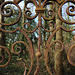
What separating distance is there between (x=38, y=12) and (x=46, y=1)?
118mm

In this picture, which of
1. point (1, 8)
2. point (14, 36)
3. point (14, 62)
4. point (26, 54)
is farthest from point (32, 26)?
point (1, 8)

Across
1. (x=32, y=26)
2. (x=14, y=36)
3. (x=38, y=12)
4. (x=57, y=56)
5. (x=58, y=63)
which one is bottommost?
(x=58, y=63)

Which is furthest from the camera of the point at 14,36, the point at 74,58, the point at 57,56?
the point at 14,36

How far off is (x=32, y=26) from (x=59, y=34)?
198 centimetres

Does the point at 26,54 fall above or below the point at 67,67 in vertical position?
above

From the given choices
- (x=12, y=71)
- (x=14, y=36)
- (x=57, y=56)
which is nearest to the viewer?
(x=57, y=56)

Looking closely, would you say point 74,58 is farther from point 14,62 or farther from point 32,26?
point 14,62

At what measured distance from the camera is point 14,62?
15.1ft

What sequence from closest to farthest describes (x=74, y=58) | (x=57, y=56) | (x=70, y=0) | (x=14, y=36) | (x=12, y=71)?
1. (x=70, y=0)
2. (x=57, y=56)
3. (x=12, y=71)
4. (x=74, y=58)
5. (x=14, y=36)

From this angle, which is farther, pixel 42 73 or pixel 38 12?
pixel 42 73

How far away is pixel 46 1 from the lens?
81cm

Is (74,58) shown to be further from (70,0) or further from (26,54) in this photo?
(70,0)

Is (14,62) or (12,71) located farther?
(14,62)

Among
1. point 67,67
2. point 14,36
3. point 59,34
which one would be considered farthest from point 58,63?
point 14,36
